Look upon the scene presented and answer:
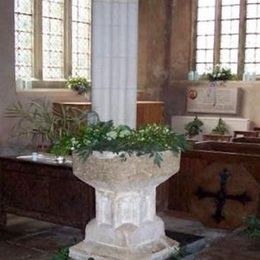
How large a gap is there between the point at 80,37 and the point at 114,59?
17.1 ft

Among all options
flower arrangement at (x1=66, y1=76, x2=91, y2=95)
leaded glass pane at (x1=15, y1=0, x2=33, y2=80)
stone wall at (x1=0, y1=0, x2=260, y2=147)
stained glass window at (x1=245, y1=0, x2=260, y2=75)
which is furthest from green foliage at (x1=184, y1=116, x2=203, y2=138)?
leaded glass pane at (x1=15, y1=0, x2=33, y2=80)

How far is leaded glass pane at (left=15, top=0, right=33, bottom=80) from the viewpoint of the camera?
951 cm

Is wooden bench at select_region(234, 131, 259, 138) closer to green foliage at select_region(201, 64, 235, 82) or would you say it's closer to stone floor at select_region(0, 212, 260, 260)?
green foliage at select_region(201, 64, 235, 82)

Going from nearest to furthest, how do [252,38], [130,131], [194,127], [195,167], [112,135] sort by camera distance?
[112,135], [130,131], [195,167], [194,127], [252,38]

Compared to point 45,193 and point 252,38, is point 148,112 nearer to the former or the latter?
point 252,38

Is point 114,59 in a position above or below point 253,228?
above

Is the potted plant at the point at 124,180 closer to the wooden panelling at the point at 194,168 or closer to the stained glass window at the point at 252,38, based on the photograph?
the wooden panelling at the point at 194,168

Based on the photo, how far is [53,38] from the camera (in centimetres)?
1016

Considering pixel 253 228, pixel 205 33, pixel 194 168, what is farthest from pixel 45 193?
pixel 205 33

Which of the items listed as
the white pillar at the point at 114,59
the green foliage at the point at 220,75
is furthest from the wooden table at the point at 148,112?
the white pillar at the point at 114,59

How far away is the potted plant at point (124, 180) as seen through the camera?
3.63m

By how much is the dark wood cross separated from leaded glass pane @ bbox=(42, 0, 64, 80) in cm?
514

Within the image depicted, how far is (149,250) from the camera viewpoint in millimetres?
3793

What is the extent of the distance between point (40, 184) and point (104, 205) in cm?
197
